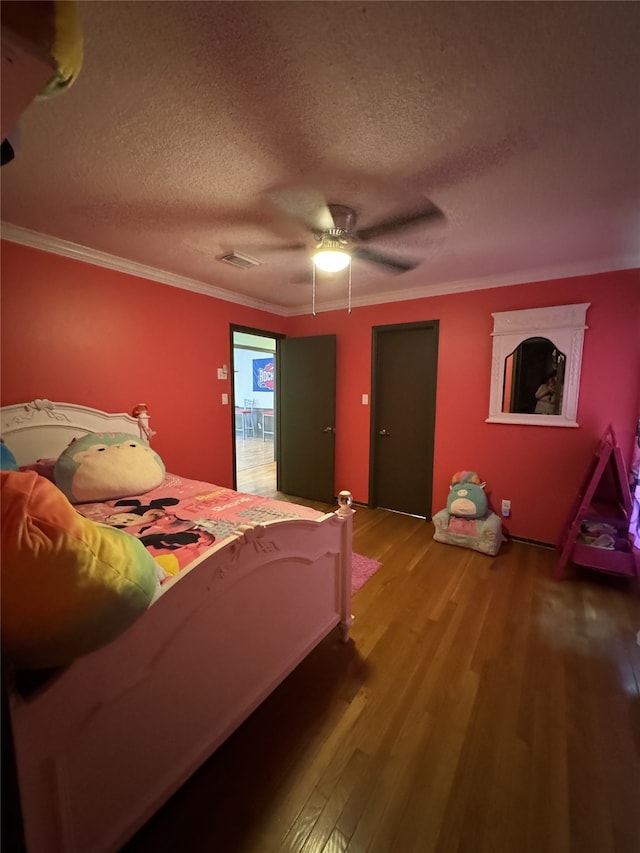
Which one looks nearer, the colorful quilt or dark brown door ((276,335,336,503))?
the colorful quilt

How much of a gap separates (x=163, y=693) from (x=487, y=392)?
316cm

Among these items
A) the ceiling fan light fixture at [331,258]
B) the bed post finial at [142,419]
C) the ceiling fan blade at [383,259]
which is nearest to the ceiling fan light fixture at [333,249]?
the ceiling fan light fixture at [331,258]

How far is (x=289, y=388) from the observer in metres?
4.44

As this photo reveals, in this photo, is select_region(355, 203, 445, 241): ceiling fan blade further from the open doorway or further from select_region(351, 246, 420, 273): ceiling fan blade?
the open doorway

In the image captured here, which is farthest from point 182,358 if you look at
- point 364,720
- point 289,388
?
point 364,720

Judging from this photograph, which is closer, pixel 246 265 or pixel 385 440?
pixel 246 265

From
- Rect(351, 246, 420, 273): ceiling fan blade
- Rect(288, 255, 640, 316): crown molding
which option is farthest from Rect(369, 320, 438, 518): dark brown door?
Rect(351, 246, 420, 273): ceiling fan blade

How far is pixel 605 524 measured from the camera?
2.65 meters

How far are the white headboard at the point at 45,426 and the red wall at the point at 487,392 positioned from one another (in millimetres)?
2525

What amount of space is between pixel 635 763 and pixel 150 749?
178cm

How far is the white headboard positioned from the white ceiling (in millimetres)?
1105

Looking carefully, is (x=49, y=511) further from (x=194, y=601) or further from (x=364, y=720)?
(x=364, y=720)

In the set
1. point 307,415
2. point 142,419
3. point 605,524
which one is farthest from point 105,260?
point 605,524

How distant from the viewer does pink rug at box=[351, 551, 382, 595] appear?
255 cm
